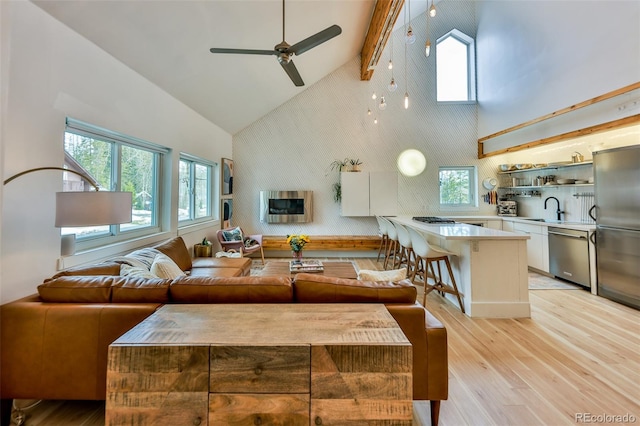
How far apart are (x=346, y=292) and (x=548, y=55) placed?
5.13m

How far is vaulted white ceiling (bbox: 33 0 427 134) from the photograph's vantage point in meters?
2.25

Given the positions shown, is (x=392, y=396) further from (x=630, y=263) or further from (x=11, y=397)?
(x=630, y=263)

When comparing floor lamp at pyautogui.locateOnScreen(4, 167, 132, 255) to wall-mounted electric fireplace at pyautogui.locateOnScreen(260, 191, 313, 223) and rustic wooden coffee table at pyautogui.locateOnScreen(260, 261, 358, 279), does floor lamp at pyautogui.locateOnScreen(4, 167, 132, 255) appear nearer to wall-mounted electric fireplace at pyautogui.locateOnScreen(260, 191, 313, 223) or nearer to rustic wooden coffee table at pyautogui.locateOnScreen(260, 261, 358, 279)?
rustic wooden coffee table at pyautogui.locateOnScreen(260, 261, 358, 279)

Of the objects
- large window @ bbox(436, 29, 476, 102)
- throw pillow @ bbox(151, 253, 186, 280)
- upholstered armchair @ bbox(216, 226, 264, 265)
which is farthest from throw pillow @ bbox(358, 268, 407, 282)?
large window @ bbox(436, 29, 476, 102)

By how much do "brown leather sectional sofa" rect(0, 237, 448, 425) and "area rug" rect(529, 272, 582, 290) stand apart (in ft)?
11.3

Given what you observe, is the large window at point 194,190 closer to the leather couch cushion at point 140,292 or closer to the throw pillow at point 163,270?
the throw pillow at point 163,270

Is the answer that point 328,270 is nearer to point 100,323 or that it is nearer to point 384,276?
point 384,276

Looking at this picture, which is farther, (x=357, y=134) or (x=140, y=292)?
(x=357, y=134)

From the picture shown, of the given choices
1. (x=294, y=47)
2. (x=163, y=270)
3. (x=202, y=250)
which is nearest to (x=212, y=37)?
(x=294, y=47)

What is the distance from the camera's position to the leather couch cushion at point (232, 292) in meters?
1.57

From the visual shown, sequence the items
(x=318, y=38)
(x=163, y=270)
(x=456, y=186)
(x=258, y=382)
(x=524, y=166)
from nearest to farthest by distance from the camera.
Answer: (x=258, y=382) → (x=163, y=270) → (x=318, y=38) → (x=524, y=166) → (x=456, y=186)

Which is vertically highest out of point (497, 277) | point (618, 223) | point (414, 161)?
point (414, 161)

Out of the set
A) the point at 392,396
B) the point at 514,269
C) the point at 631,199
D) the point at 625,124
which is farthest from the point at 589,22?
the point at 392,396

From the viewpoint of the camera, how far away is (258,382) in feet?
3.46
